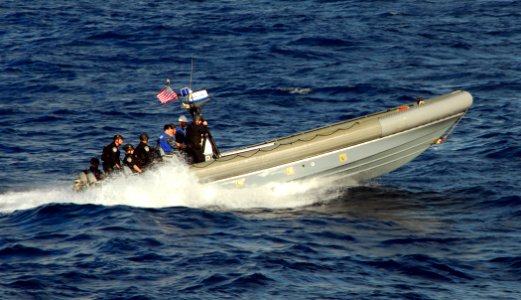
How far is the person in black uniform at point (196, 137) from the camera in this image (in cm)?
2267

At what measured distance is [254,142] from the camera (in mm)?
28172

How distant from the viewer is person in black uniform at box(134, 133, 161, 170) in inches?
888

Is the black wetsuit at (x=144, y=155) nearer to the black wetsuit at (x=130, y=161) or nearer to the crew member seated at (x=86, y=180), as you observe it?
the black wetsuit at (x=130, y=161)

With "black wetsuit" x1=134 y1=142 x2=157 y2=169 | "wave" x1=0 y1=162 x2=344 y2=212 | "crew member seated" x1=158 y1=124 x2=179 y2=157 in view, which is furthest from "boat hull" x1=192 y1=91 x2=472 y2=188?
"black wetsuit" x1=134 y1=142 x2=157 y2=169

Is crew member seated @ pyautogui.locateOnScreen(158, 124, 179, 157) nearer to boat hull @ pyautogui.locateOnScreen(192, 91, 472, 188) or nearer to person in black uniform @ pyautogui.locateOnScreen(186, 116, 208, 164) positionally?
person in black uniform @ pyautogui.locateOnScreen(186, 116, 208, 164)

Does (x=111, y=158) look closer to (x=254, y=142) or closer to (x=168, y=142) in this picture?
(x=168, y=142)

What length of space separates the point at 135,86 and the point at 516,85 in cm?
1194

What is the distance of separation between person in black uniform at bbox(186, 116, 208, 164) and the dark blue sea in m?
0.55

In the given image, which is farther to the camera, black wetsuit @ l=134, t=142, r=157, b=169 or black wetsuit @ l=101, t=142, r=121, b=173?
black wetsuit @ l=101, t=142, r=121, b=173

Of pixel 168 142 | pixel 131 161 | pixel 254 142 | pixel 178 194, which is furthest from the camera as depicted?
pixel 254 142

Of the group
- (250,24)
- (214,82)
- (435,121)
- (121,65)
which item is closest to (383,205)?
(435,121)

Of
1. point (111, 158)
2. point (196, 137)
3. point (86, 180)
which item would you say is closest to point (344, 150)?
point (196, 137)

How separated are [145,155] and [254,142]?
19.7ft

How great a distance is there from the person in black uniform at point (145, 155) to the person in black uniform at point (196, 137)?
71 cm
